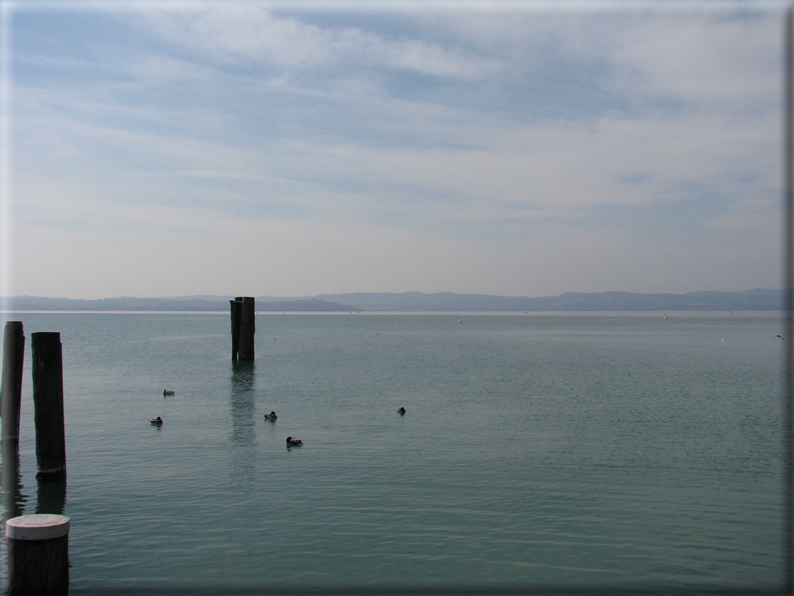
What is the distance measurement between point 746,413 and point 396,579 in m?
22.1

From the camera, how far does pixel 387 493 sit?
1496 centimetres

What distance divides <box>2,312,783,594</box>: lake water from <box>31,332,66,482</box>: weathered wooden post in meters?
0.62

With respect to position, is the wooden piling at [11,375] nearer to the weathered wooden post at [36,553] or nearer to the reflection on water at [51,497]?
the reflection on water at [51,497]

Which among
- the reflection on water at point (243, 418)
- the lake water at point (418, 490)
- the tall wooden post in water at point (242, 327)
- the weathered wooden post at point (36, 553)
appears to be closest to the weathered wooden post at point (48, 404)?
the lake water at point (418, 490)

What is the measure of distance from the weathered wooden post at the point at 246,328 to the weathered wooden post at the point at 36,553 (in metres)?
35.4

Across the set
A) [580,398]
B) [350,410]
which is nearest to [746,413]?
[580,398]

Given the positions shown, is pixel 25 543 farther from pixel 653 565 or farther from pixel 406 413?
pixel 406 413

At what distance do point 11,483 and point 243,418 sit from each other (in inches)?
407

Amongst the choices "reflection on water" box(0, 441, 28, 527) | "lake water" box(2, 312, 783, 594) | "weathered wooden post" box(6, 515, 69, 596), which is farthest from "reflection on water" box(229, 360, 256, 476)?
"weathered wooden post" box(6, 515, 69, 596)

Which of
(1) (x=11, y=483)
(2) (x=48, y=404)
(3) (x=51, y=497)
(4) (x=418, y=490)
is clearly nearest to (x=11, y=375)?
(1) (x=11, y=483)

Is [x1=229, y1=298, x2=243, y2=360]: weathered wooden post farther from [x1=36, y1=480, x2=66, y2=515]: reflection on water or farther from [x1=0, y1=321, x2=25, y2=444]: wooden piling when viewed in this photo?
[x1=36, y1=480, x2=66, y2=515]: reflection on water

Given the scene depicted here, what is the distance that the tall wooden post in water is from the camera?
44.9 metres

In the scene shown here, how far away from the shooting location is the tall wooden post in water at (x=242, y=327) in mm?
44875

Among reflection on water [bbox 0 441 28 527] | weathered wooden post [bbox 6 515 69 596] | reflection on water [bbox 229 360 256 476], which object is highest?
weathered wooden post [bbox 6 515 69 596]
